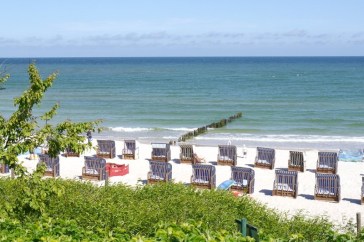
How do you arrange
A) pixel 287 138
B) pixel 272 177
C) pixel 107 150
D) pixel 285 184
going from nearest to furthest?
pixel 285 184, pixel 272 177, pixel 107 150, pixel 287 138

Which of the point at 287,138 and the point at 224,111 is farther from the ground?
the point at 224,111

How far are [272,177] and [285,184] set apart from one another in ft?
9.69

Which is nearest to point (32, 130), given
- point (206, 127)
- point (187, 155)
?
point (187, 155)

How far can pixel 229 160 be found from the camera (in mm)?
24234

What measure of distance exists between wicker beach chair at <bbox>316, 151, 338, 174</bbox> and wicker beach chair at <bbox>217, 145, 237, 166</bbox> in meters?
3.34

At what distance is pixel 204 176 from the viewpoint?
65.3 feet

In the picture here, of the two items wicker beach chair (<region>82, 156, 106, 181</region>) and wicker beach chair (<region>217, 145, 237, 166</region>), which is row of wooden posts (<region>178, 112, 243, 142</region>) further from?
wicker beach chair (<region>82, 156, 106, 181</region>)

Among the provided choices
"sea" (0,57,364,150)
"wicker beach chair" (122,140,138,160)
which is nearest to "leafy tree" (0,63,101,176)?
"sea" (0,57,364,150)

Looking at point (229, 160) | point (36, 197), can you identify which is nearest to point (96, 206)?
point (36, 197)

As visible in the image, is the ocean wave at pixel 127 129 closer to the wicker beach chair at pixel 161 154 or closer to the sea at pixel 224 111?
the sea at pixel 224 111

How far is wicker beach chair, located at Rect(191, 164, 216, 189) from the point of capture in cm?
1975

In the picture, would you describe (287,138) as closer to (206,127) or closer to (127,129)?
(206,127)

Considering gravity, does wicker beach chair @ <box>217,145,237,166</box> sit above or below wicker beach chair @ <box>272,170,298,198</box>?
above

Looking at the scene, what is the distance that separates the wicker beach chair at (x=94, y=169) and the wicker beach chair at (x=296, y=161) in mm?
7336
